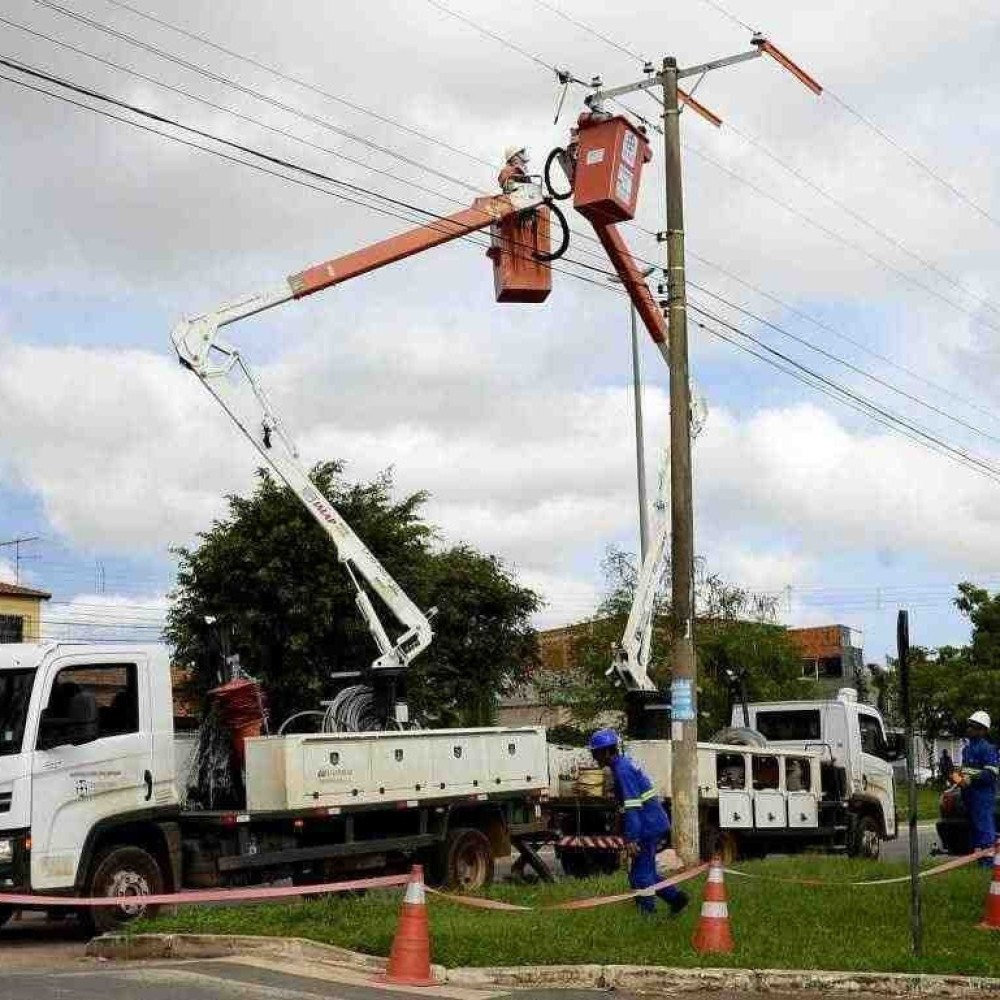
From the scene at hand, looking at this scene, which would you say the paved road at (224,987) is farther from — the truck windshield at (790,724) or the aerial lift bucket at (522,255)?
the truck windshield at (790,724)

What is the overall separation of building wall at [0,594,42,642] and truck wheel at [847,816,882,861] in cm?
3802

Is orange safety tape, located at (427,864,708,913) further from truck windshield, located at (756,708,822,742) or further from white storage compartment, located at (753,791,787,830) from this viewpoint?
truck windshield, located at (756,708,822,742)

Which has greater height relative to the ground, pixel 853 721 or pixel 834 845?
pixel 853 721

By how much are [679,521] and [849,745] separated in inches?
279

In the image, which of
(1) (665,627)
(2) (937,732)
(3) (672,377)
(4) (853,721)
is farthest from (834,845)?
(2) (937,732)

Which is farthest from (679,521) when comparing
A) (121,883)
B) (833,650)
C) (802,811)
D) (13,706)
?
(833,650)

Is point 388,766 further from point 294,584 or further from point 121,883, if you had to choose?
point 294,584

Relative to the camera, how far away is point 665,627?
37.8m

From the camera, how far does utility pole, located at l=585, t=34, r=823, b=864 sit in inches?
674

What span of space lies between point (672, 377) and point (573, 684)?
2495 centimetres

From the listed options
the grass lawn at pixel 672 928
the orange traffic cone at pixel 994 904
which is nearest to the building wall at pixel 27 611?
the grass lawn at pixel 672 928

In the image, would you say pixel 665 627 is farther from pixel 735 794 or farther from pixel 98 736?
pixel 98 736

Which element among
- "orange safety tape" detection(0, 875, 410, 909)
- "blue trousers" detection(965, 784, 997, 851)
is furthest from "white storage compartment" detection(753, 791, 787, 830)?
"orange safety tape" detection(0, 875, 410, 909)

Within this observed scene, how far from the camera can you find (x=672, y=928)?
1232 cm
